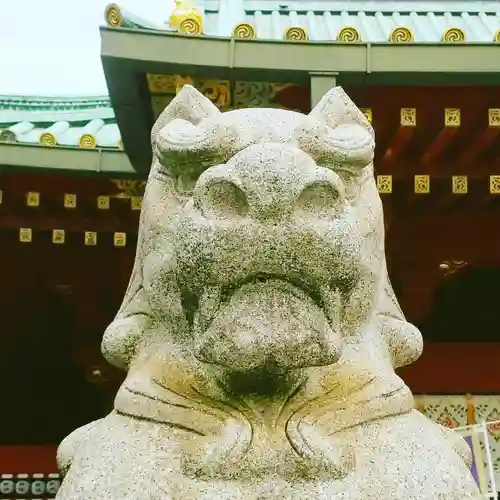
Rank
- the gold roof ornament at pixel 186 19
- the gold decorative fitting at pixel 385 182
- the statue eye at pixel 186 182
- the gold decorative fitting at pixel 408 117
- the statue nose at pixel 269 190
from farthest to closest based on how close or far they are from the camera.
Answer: the gold decorative fitting at pixel 385 182 → the gold decorative fitting at pixel 408 117 → the gold roof ornament at pixel 186 19 → the statue eye at pixel 186 182 → the statue nose at pixel 269 190

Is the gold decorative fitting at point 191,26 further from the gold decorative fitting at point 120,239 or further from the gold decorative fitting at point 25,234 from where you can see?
the gold decorative fitting at point 25,234

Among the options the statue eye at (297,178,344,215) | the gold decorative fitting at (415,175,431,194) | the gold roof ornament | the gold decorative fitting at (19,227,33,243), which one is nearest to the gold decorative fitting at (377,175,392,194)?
the gold decorative fitting at (415,175,431,194)

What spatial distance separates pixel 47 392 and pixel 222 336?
447 cm

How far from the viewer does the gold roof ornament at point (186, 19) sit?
120 inches

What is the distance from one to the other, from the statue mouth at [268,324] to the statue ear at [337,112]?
1.20ft

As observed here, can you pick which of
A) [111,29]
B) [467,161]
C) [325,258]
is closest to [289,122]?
[325,258]

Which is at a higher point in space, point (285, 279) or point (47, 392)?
point (285, 279)

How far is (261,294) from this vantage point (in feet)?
3.94

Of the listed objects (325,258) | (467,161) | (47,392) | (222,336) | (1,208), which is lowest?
Answer: (47,392)

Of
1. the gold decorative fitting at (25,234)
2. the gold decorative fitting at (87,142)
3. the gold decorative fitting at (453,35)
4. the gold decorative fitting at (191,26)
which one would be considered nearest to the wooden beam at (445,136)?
the gold decorative fitting at (453,35)

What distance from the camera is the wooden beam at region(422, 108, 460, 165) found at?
3322 millimetres

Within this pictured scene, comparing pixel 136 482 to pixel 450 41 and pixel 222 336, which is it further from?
pixel 450 41

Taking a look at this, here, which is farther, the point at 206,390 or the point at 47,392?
the point at 47,392

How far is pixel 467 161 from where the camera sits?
3602 millimetres
